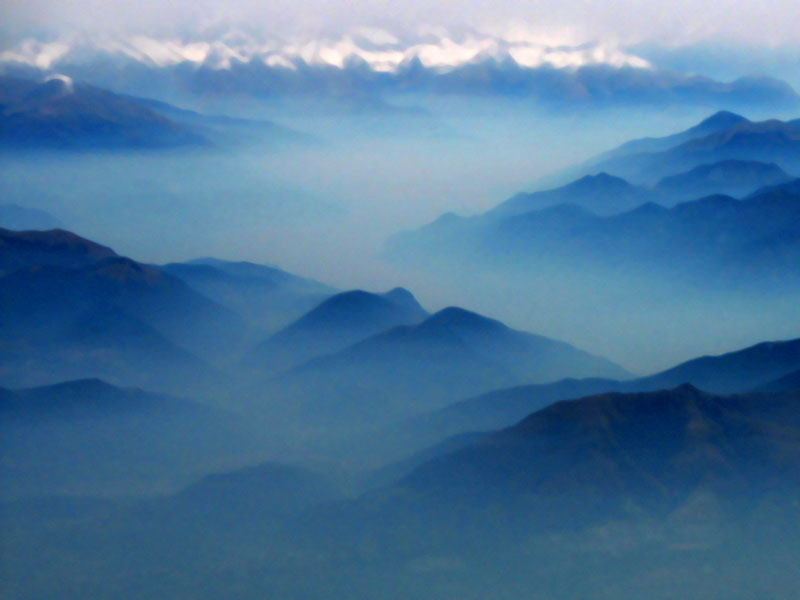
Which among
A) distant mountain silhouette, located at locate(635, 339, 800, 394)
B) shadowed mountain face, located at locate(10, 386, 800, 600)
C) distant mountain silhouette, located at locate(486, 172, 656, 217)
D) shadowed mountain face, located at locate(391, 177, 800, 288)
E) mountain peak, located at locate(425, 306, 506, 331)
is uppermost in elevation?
distant mountain silhouette, located at locate(486, 172, 656, 217)

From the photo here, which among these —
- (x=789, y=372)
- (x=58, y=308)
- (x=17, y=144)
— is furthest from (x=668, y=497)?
(x=17, y=144)

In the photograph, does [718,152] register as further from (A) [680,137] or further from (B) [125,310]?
(B) [125,310]

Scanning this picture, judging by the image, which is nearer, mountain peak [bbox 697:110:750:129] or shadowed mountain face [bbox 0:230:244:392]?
shadowed mountain face [bbox 0:230:244:392]

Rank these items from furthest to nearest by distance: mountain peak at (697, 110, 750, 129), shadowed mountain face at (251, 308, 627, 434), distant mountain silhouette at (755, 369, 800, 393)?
mountain peak at (697, 110, 750, 129), shadowed mountain face at (251, 308, 627, 434), distant mountain silhouette at (755, 369, 800, 393)

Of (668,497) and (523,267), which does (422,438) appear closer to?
(668,497)

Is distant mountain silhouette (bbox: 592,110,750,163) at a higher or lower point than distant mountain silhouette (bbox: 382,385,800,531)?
higher

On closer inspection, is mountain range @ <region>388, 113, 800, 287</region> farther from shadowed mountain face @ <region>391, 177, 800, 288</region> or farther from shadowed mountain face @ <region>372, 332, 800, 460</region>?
shadowed mountain face @ <region>372, 332, 800, 460</region>

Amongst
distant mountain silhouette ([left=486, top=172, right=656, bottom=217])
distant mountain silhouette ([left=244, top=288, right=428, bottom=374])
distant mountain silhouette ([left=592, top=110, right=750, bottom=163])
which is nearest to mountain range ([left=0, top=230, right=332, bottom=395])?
distant mountain silhouette ([left=244, top=288, right=428, bottom=374])
